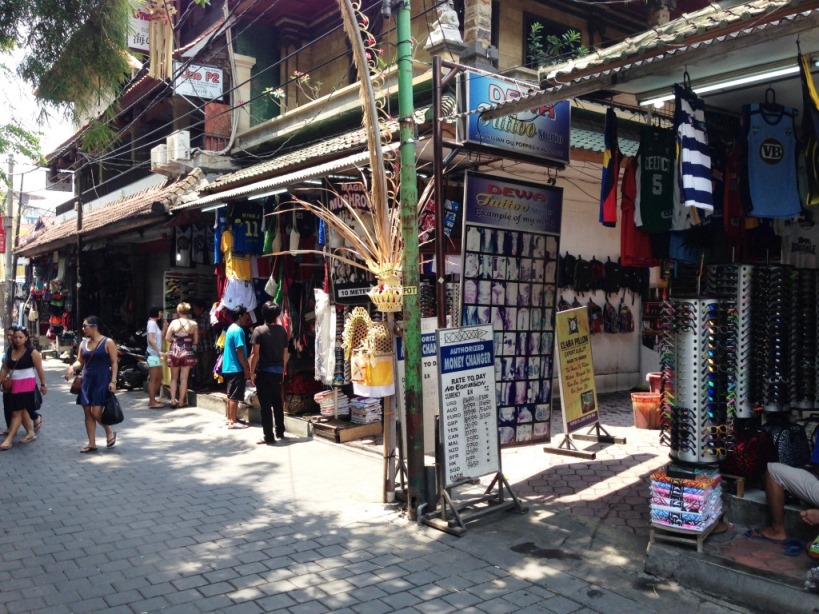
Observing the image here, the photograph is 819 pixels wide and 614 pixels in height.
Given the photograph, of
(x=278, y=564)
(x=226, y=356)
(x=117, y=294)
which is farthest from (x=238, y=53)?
(x=278, y=564)

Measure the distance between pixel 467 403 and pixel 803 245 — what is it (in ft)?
11.6

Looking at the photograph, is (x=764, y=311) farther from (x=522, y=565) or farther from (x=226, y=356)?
(x=226, y=356)

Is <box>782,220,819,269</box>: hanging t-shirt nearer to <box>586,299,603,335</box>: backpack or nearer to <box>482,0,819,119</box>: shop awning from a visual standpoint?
<box>482,0,819,119</box>: shop awning

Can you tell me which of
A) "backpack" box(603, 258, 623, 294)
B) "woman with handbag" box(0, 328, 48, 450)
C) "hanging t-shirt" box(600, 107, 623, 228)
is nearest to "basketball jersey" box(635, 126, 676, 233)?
"hanging t-shirt" box(600, 107, 623, 228)

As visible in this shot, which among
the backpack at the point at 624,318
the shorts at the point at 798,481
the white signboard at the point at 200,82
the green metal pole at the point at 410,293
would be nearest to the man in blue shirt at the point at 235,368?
the green metal pole at the point at 410,293

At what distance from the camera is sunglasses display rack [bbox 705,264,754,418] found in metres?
5.39

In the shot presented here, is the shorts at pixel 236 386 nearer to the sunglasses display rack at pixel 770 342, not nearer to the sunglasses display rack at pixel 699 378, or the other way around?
the sunglasses display rack at pixel 699 378

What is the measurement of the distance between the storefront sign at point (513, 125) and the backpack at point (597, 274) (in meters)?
4.94

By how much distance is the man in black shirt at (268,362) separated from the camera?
29.7ft

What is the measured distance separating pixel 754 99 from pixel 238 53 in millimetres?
11716

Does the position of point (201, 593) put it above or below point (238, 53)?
below

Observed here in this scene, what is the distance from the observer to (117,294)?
20.3 metres

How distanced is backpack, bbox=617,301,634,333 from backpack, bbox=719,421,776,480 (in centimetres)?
661

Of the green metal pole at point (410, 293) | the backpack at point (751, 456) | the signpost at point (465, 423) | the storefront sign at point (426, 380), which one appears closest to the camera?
the backpack at point (751, 456)
